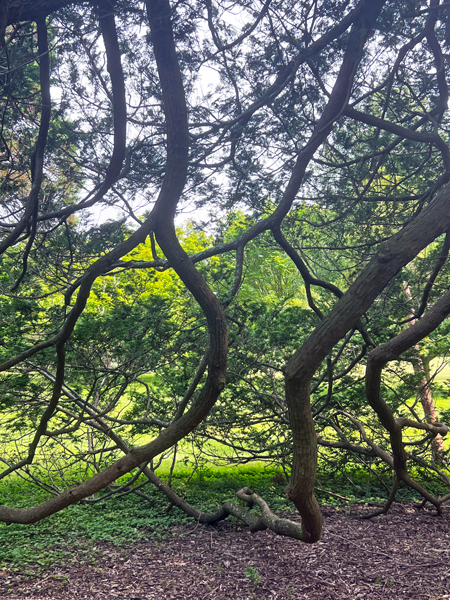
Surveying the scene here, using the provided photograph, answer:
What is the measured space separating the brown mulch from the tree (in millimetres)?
409

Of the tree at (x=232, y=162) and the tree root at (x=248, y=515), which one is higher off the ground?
the tree at (x=232, y=162)

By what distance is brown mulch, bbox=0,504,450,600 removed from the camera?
3506 millimetres

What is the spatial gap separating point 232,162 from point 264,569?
13.1 ft

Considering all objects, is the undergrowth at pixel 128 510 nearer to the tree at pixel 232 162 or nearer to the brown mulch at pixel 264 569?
the brown mulch at pixel 264 569

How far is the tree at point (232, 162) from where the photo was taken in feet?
9.21

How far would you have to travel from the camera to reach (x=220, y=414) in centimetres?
604

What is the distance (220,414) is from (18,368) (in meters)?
2.72

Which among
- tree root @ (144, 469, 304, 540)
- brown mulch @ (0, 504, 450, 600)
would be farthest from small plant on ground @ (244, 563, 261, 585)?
tree root @ (144, 469, 304, 540)

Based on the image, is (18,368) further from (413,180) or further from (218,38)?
(413,180)

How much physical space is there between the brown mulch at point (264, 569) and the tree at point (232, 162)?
16.1 inches

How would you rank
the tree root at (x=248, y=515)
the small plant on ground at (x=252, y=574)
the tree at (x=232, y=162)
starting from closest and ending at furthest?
the tree at (x=232, y=162)
the tree root at (x=248, y=515)
the small plant on ground at (x=252, y=574)

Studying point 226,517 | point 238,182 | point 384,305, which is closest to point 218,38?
point 238,182

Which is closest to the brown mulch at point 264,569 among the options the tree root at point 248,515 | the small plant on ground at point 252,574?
the small plant on ground at point 252,574

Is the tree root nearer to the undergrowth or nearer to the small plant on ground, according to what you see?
the undergrowth
